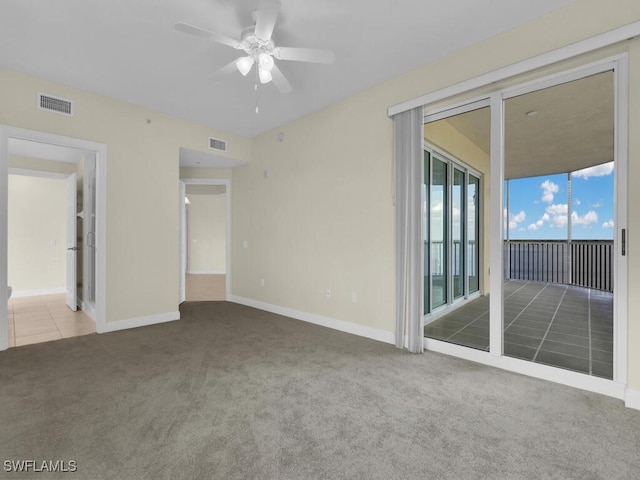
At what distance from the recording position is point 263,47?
248cm

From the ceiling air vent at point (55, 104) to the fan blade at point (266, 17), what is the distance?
2837mm

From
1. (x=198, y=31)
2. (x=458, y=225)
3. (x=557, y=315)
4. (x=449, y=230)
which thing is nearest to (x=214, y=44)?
(x=198, y=31)

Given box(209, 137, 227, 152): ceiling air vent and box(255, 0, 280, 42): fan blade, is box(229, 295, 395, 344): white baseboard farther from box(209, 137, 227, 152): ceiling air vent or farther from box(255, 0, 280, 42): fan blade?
box(255, 0, 280, 42): fan blade

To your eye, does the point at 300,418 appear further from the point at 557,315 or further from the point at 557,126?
the point at 557,126

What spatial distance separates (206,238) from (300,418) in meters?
9.09

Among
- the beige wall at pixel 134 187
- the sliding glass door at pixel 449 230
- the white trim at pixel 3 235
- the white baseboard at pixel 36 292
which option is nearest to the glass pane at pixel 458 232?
the sliding glass door at pixel 449 230

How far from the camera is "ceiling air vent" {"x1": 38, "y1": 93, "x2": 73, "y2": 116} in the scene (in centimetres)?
345

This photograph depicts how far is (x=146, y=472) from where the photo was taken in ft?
5.06

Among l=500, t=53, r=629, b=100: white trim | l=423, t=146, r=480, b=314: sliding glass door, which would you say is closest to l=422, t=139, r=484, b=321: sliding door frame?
l=423, t=146, r=480, b=314: sliding glass door

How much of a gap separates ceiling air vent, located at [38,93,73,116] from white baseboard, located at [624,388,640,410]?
5932 mm

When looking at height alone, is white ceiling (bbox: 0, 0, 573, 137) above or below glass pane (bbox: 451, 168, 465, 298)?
above

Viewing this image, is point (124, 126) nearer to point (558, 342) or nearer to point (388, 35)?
point (388, 35)

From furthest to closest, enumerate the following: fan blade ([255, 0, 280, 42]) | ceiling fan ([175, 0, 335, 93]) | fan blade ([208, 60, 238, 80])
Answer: fan blade ([208, 60, 238, 80]), ceiling fan ([175, 0, 335, 93]), fan blade ([255, 0, 280, 42])

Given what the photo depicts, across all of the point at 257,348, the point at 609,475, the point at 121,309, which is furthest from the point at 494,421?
the point at 121,309
